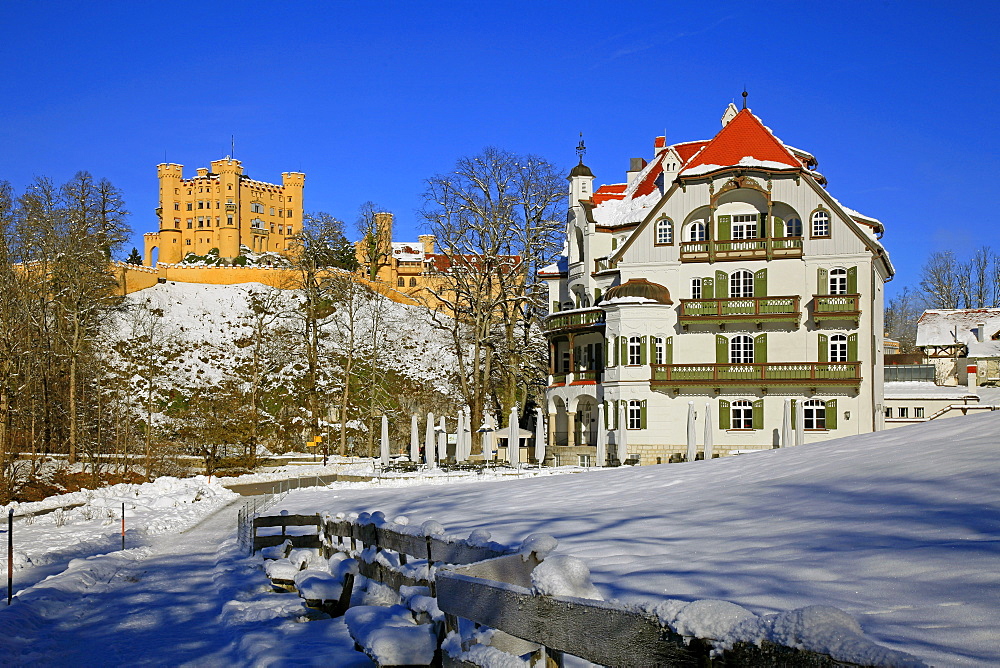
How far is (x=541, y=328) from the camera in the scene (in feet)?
189

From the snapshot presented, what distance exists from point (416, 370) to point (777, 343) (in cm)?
3662

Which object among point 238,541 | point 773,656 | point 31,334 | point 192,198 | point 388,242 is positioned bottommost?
point 238,541

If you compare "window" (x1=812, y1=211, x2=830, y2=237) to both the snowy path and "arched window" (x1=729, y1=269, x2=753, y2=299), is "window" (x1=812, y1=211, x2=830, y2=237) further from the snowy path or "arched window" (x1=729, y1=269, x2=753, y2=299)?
the snowy path

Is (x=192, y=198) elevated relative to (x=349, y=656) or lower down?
elevated

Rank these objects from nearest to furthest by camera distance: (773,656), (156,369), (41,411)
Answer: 1. (773,656)
2. (41,411)
3. (156,369)

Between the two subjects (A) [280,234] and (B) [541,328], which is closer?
(B) [541,328]

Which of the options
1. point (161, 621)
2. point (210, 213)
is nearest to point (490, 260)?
point (161, 621)

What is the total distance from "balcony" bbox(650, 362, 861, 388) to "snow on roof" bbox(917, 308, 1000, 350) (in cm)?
2547

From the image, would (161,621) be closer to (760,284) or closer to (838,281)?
(760,284)

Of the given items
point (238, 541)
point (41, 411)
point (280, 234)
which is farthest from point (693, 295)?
point (280, 234)

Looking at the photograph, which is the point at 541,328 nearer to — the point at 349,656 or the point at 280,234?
the point at 349,656

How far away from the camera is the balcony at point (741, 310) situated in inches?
1609

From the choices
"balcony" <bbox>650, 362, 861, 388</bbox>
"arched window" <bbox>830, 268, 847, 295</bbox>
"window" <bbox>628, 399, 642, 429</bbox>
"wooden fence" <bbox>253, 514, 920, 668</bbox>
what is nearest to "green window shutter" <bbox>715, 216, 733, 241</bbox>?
"arched window" <bbox>830, 268, 847, 295</bbox>

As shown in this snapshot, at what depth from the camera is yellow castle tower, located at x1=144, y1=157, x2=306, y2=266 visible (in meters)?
110
